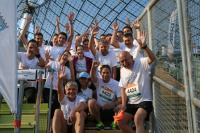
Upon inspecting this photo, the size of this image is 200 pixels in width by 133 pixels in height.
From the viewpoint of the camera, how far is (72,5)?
22.8 metres

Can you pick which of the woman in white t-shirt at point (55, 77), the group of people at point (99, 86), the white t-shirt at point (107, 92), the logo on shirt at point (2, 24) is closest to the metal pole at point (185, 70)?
the group of people at point (99, 86)

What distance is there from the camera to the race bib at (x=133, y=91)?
3126mm

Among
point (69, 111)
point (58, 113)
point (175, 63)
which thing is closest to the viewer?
point (175, 63)

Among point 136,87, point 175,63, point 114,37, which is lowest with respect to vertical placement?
point 136,87

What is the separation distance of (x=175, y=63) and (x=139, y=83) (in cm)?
93

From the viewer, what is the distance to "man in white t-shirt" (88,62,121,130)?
3654 mm

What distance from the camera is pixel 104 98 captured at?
390cm

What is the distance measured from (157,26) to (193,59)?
1354 mm

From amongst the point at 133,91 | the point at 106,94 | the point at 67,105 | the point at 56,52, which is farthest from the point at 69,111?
the point at 56,52

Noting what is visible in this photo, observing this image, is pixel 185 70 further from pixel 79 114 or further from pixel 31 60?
pixel 31 60

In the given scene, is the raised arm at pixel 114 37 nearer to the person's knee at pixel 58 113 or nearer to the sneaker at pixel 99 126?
the sneaker at pixel 99 126

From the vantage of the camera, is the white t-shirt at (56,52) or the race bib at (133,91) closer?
the race bib at (133,91)

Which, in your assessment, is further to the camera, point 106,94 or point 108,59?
point 108,59

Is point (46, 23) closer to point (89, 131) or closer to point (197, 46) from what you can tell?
point (89, 131)
